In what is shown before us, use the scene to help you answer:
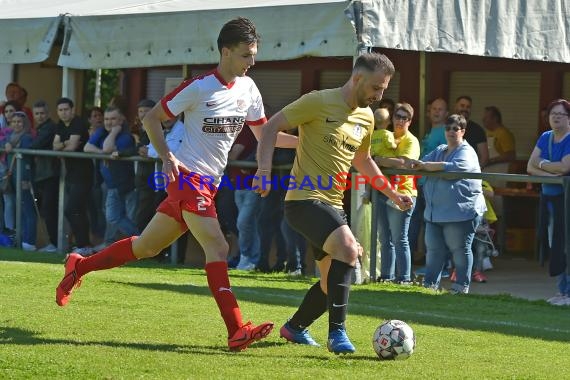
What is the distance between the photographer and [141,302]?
34.2 feet

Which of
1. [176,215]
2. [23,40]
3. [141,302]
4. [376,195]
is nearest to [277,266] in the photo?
[376,195]

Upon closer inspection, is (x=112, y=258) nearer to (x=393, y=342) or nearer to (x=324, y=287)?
(x=324, y=287)

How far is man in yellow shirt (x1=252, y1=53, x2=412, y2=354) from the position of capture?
7.73 m

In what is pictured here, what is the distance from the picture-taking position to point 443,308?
445 inches

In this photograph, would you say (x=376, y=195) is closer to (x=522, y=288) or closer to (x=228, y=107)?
(x=522, y=288)

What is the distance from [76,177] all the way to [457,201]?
543 centimetres

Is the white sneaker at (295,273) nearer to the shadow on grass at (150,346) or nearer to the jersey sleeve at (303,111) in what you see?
the shadow on grass at (150,346)

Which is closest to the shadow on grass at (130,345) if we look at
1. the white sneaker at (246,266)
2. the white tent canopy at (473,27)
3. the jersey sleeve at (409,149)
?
the jersey sleeve at (409,149)

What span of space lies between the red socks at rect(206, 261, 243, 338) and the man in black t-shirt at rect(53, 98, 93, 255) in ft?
25.7

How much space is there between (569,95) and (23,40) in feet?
24.1

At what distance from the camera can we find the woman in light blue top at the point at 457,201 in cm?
1252

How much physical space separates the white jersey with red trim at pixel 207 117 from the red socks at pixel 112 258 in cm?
78

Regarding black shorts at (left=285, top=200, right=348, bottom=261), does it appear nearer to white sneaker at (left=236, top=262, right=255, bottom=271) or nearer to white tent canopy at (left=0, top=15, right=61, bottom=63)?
white sneaker at (left=236, top=262, right=255, bottom=271)

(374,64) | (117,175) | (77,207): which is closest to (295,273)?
(117,175)
